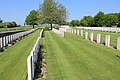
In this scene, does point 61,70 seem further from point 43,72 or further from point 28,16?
point 28,16

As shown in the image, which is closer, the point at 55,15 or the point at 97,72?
the point at 97,72

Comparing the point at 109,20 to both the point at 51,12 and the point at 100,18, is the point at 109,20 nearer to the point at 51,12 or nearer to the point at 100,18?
the point at 100,18

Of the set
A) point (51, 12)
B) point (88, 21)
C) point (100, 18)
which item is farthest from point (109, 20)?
point (51, 12)

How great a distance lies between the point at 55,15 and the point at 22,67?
67228mm

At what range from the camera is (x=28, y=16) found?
123 m

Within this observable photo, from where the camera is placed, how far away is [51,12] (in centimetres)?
7806

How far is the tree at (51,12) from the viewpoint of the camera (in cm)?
7744

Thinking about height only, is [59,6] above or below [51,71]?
above

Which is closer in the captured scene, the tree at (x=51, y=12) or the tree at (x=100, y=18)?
the tree at (x=51, y=12)

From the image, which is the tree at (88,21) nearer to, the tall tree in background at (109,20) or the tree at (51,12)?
the tall tree in background at (109,20)

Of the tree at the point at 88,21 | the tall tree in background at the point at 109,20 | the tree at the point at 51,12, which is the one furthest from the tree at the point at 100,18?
the tree at the point at 51,12

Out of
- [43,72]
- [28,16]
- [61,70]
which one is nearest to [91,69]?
[61,70]

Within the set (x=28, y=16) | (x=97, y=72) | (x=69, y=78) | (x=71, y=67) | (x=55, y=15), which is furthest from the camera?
(x=28, y=16)

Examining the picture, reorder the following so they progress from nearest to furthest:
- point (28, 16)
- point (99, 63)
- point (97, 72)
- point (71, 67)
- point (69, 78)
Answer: point (69, 78), point (97, 72), point (71, 67), point (99, 63), point (28, 16)
